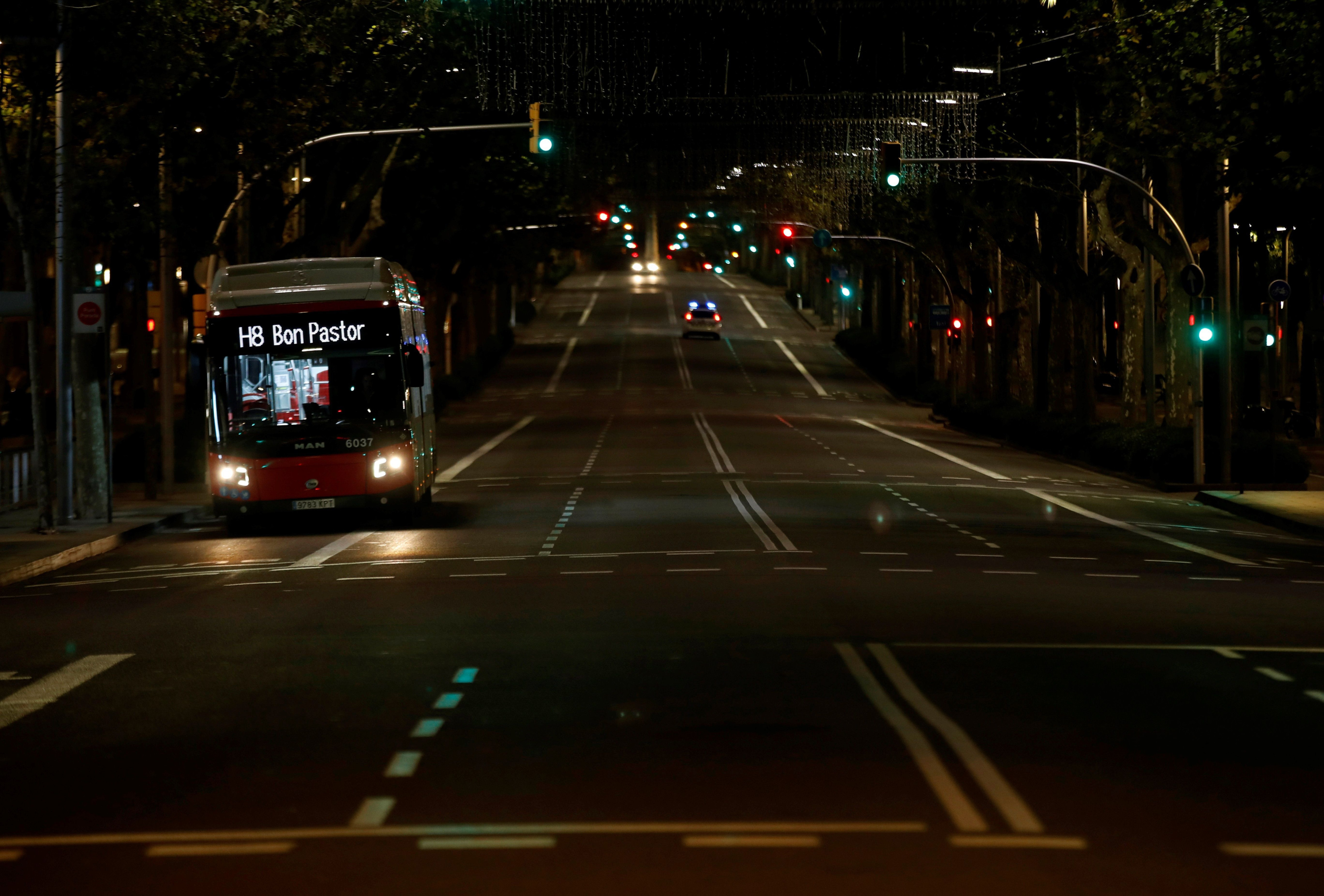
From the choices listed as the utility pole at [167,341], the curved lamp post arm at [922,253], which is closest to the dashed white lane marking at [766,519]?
the utility pole at [167,341]

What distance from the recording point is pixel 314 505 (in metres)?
24.2

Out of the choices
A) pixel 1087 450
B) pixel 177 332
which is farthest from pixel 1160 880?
pixel 177 332

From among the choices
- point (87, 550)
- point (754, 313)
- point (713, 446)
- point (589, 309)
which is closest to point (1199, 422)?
point (713, 446)

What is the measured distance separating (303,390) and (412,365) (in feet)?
4.78

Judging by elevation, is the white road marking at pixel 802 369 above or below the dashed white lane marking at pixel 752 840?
above

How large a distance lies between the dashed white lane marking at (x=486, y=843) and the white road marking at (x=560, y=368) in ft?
222

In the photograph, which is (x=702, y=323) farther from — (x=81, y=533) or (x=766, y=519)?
(x=81, y=533)

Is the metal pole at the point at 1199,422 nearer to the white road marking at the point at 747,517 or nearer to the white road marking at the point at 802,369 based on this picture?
the white road marking at the point at 747,517

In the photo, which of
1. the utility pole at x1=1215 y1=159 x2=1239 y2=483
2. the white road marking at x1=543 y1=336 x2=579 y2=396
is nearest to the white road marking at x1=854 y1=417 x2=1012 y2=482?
the utility pole at x1=1215 y1=159 x2=1239 y2=483

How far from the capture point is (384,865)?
6746 mm

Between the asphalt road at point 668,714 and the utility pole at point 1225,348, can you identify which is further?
the utility pole at point 1225,348

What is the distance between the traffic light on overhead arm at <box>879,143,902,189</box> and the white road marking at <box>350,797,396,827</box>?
27.4 m

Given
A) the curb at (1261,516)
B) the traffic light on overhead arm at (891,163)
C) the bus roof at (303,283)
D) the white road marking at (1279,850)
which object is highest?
the traffic light on overhead arm at (891,163)

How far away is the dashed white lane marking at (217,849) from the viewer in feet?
22.9
